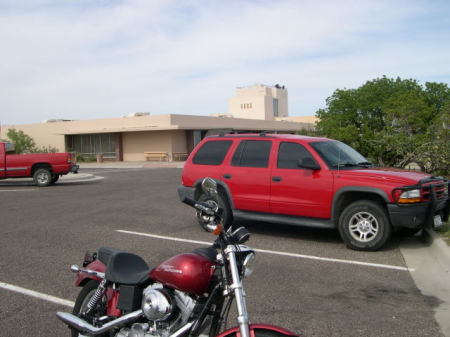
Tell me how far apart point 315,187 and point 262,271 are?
2074 millimetres

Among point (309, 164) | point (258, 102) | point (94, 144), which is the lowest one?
point (309, 164)

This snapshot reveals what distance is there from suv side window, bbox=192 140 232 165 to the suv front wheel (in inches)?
108

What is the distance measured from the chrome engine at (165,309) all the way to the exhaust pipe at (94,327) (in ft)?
0.44

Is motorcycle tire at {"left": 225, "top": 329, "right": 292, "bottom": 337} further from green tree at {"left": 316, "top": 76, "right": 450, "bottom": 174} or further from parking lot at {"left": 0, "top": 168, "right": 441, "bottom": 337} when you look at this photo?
green tree at {"left": 316, "top": 76, "right": 450, "bottom": 174}

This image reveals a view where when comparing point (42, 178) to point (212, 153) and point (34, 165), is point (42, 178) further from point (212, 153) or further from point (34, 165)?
point (212, 153)

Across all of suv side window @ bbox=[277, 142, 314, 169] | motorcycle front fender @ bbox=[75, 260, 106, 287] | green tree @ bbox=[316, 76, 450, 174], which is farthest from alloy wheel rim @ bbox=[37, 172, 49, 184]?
motorcycle front fender @ bbox=[75, 260, 106, 287]

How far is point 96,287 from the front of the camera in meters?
4.10

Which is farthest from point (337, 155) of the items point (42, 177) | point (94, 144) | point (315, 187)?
point (94, 144)

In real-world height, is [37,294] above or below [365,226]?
below

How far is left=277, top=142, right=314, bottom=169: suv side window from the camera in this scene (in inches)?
334

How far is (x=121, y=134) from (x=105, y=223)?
113 feet

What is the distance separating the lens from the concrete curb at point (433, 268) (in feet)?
17.0

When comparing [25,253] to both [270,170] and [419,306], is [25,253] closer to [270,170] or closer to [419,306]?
[270,170]

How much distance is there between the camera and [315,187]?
8.07m
